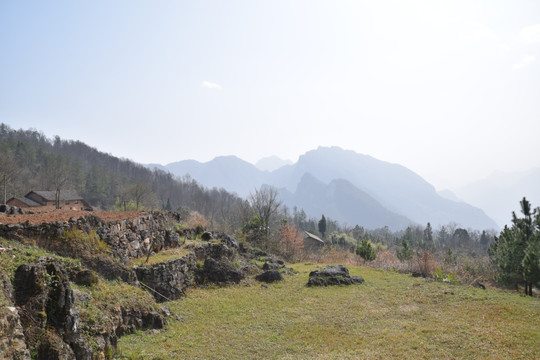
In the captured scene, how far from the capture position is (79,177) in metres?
83.4

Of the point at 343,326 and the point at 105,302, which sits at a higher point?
the point at 105,302

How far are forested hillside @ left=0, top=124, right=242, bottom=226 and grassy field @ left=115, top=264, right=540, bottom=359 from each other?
1174 inches

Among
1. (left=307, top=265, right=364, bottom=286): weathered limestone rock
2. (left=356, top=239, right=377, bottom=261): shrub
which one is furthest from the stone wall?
(left=356, top=239, right=377, bottom=261): shrub

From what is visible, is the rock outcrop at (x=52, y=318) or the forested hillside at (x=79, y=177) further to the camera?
the forested hillside at (x=79, y=177)

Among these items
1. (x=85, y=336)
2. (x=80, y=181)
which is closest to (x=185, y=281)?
(x=85, y=336)

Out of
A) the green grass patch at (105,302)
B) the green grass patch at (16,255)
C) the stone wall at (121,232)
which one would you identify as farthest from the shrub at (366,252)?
the green grass patch at (16,255)

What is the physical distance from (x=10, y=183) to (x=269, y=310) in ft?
178

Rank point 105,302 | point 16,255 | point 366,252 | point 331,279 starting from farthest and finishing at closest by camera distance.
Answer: point 366,252 → point 331,279 → point 105,302 → point 16,255

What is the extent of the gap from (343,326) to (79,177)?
89.4 m

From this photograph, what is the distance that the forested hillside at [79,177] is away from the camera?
59.9m

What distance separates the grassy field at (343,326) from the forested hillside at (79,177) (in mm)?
29830

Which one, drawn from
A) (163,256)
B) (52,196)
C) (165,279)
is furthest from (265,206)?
(52,196)

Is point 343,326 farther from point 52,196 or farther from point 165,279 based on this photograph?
point 52,196

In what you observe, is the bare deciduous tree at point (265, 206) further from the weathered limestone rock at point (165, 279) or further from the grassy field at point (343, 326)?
the weathered limestone rock at point (165, 279)
